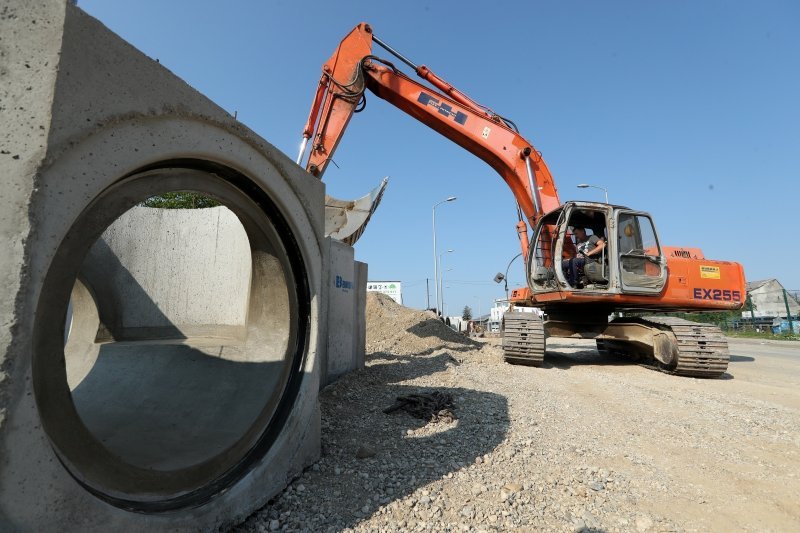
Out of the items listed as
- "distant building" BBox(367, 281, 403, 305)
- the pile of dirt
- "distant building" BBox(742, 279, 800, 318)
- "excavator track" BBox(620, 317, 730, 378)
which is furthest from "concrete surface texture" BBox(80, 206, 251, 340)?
"distant building" BBox(742, 279, 800, 318)

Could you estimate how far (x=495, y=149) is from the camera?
29.6ft

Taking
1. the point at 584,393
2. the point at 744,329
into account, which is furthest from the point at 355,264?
the point at 744,329

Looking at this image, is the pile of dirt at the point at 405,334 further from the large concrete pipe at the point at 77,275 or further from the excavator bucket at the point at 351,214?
the large concrete pipe at the point at 77,275

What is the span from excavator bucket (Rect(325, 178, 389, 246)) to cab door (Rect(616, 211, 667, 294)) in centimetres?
644

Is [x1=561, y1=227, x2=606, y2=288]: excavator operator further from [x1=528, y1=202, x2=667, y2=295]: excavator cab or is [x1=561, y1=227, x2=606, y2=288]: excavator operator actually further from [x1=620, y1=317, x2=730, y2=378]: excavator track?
[x1=620, y1=317, x2=730, y2=378]: excavator track

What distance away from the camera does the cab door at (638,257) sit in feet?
25.4

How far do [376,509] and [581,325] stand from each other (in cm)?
784

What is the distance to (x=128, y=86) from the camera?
5.40 feet

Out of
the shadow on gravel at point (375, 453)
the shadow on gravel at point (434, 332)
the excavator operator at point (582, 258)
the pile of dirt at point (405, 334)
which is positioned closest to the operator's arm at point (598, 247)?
the excavator operator at point (582, 258)

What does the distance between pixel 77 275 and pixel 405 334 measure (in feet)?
28.7

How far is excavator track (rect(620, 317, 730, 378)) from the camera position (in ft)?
22.9

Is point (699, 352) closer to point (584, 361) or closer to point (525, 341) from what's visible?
point (584, 361)

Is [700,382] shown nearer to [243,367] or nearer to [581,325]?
[581,325]

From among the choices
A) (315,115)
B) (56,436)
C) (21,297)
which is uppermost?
(315,115)
